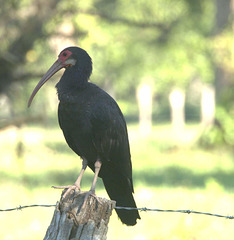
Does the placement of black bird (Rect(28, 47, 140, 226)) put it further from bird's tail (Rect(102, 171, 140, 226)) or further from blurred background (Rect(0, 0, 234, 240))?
blurred background (Rect(0, 0, 234, 240))

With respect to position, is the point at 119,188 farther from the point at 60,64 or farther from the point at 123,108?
the point at 123,108

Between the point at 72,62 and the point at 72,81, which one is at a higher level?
the point at 72,62

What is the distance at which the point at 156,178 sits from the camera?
16.0 metres

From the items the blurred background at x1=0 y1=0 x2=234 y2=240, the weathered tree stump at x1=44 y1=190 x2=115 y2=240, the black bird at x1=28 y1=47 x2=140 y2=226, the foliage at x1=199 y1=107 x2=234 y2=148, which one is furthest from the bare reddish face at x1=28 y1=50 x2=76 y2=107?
the foliage at x1=199 y1=107 x2=234 y2=148

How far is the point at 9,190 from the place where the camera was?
1413 cm

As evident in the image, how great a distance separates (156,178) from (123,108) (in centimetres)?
509

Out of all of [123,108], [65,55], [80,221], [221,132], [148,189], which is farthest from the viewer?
[221,132]

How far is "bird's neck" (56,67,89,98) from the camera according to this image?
16.3 ft

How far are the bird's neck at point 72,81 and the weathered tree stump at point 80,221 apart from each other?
4.68ft

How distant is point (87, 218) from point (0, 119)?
6.61m

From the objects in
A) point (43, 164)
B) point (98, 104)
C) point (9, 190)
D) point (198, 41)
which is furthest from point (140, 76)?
point (98, 104)

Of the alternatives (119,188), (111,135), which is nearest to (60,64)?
(111,135)

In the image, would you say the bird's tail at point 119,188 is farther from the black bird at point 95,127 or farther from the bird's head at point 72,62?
the bird's head at point 72,62

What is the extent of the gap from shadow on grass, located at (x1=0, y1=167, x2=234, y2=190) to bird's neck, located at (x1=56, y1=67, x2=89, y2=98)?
7.43 metres
